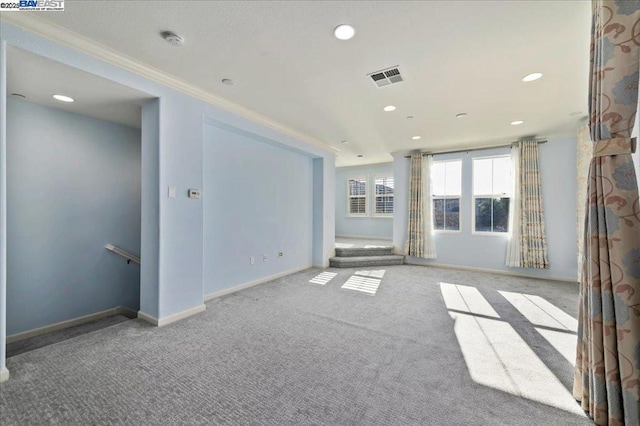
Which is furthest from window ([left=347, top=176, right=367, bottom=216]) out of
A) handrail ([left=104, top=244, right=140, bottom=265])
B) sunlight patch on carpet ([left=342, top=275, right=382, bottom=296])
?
handrail ([left=104, top=244, right=140, bottom=265])

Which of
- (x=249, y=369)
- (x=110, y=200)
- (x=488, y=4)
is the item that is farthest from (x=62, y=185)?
(x=488, y=4)

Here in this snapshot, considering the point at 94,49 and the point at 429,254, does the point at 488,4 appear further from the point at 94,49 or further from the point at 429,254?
the point at 429,254

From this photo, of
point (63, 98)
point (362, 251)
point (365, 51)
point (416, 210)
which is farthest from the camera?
point (362, 251)

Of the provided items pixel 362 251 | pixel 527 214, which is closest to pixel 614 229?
pixel 527 214

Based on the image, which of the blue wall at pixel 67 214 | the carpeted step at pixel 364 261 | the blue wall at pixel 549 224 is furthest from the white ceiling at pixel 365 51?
the carpeted step at pixel 364 261

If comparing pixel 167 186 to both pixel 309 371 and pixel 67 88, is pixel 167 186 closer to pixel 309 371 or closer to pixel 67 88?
pixel 67 88

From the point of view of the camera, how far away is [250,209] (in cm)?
434

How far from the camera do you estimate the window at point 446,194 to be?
5.85m

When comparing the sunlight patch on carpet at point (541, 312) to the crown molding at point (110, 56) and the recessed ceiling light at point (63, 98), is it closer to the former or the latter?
the crown molding at point (110, 56)

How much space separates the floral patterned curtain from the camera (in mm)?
1350

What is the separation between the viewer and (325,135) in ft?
Result: 16.5

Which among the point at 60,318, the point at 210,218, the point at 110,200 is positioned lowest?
the point at 60,318

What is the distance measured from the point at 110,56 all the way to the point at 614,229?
159 inches

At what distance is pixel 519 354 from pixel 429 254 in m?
3.75
